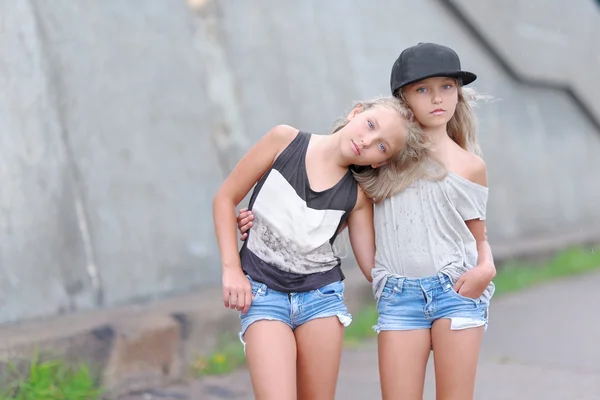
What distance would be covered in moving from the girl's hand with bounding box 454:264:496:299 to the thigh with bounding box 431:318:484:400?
11cm

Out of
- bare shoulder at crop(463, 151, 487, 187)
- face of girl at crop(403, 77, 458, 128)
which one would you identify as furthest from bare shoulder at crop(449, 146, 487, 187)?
face of girl at crop(403, 77, 458, 128)

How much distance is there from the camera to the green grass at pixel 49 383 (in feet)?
12.2

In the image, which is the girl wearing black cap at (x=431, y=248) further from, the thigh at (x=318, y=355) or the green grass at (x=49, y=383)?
the green grass at (x=49, y=383)

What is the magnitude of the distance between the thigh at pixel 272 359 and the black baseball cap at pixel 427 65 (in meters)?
0.92

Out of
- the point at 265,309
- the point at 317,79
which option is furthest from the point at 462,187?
the point at 317,79

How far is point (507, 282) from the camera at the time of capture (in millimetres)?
6824

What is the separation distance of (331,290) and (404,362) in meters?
0.34

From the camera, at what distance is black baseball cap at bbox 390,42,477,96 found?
9.29ft

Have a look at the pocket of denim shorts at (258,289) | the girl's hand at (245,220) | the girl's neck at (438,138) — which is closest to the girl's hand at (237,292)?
the pocket of denim shorts at (258,289)

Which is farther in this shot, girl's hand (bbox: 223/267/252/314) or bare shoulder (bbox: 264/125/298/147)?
bare shoulder (bbox: 264/125/298/147)

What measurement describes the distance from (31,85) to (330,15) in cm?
279

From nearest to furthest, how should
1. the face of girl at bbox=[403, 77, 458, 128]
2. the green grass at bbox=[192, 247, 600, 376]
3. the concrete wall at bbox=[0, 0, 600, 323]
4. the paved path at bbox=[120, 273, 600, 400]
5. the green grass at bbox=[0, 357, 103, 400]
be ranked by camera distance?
the face of girl at bbox=[403, 77, 458, 128] → the green grass at bbox=[0, 357, 103, 400] → the paved path at bbox=[120, 273, 600, 400] → the concrete wall at bbox=[0, 0, 600, 323] → the green grass at bbox=[192, 247, 600, 376]

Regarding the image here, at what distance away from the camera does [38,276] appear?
4359 mm

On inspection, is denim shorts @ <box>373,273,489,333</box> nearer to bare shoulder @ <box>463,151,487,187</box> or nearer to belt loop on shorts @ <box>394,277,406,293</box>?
belt loop on shorts @ <box>394,277,406,293</box>
